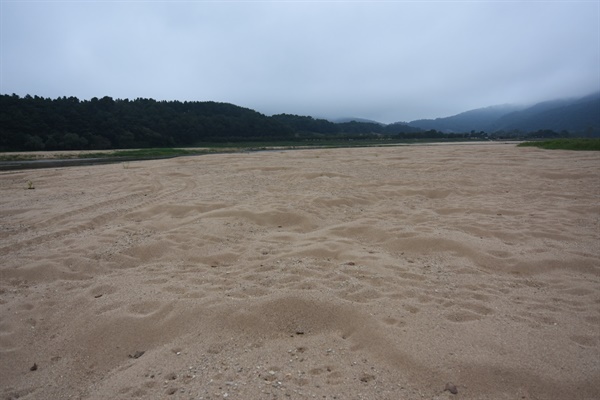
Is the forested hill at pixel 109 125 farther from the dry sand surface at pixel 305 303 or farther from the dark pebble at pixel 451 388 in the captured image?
the dark pebble at pixel 451 388

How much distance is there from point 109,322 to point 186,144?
6527 centimetres

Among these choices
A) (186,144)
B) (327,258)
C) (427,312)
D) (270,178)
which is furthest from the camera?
(186,144)

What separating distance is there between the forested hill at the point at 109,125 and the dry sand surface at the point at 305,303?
4847cm

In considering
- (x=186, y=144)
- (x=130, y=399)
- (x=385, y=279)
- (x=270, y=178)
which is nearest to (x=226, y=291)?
(x=130, y=399)

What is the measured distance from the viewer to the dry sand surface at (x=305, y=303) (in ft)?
8.56

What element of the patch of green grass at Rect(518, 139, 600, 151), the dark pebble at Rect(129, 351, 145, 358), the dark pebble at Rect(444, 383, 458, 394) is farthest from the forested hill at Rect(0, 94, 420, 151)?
the dark pebble at Rect(444, 383, 458, 394)

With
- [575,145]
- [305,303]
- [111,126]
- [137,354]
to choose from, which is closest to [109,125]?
[111,126]

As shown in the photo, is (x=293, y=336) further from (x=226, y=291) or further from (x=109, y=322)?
(x=109, y=322)

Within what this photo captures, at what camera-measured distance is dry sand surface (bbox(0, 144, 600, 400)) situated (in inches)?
103

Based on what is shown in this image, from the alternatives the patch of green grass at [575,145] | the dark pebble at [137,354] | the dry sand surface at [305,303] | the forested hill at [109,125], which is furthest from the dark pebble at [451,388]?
the forested hill at [109,125]

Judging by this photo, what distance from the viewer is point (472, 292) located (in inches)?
150

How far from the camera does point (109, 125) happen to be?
56.1m

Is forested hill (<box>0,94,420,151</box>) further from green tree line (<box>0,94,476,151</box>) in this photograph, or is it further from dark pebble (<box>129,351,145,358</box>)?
dark pebble (<box>129,351,145,358</box>)

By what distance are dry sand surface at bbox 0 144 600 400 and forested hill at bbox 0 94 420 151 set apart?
1908 inches
